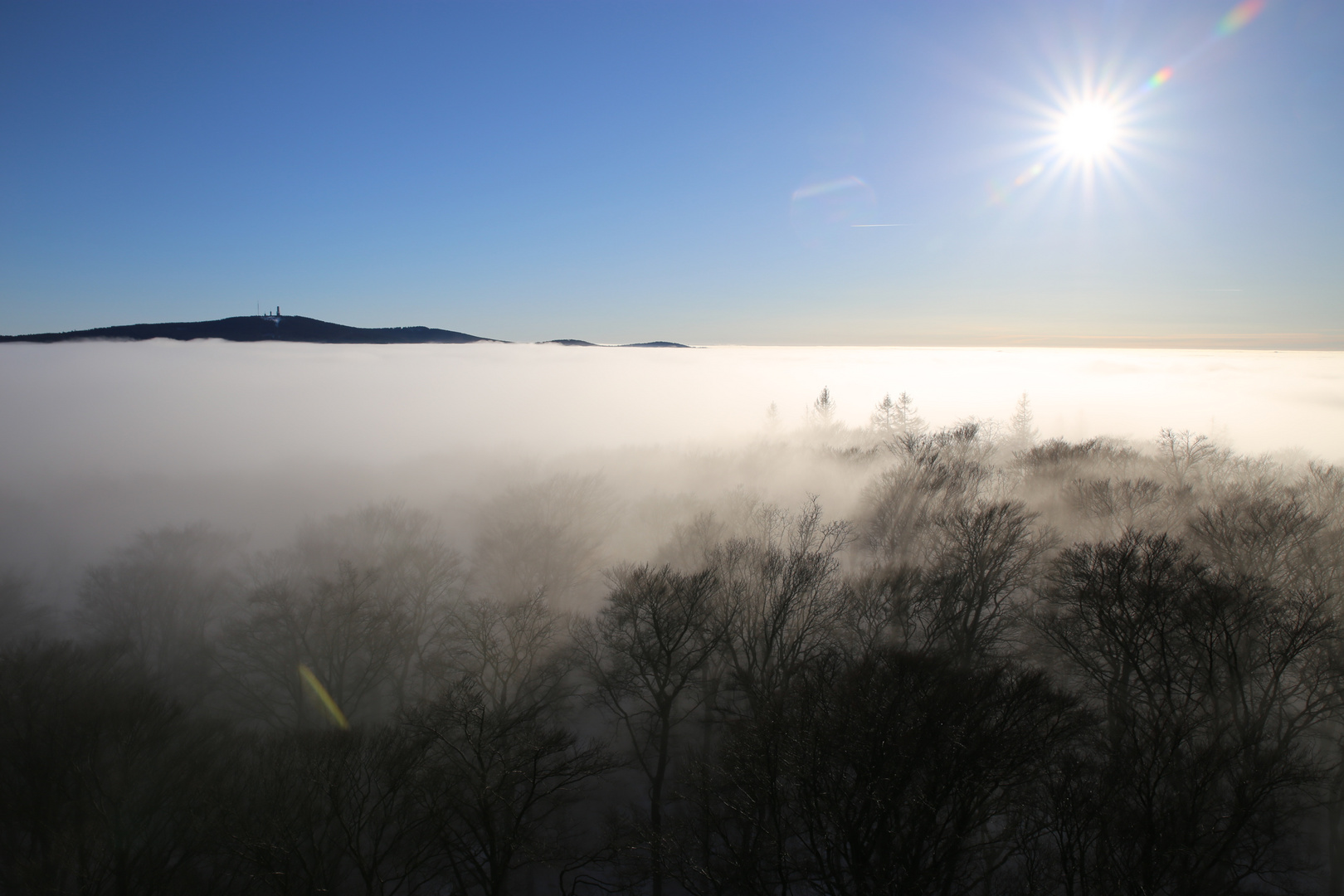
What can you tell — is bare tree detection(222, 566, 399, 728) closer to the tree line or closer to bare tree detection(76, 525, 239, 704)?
the tree line

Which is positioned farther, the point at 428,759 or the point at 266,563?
the point at 266,563

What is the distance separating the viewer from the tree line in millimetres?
12469

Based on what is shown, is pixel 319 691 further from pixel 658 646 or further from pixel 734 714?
pixel 734 714

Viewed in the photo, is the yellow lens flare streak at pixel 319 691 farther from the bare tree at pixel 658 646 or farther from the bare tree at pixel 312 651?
the bare tree at pixel 658 646

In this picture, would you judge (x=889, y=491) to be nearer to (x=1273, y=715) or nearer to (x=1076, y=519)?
(x=1076, y=519)

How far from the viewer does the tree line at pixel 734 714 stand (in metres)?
12.5

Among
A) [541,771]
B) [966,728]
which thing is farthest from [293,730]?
[966,728]

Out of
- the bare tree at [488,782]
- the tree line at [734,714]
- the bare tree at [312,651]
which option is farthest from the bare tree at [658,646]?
the bare tree at [312,651]

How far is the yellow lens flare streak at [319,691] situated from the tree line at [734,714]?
263 millimetres

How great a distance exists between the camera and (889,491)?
36.2 m

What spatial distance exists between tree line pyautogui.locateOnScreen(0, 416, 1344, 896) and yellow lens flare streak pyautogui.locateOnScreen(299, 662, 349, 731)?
26cm

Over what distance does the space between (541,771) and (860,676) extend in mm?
10466

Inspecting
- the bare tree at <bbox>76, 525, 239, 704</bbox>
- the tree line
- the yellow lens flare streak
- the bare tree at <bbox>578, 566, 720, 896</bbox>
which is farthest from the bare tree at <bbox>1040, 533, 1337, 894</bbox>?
the bare tree at <bbox>76, 525, 239, 704</bbox>

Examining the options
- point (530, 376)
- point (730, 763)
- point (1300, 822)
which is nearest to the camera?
point (730, 763)
